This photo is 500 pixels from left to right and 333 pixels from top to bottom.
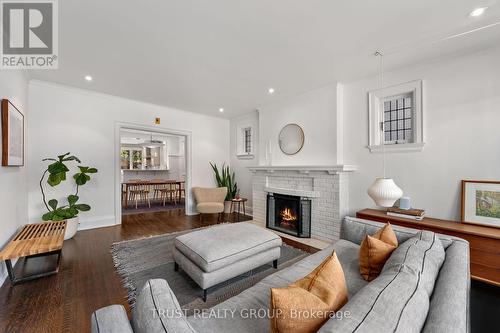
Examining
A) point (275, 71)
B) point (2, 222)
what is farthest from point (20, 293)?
point (275, 71)

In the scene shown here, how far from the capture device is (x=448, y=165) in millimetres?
2656

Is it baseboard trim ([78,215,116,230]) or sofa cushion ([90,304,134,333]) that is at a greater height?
sofa cushion ([90,304,134,333])

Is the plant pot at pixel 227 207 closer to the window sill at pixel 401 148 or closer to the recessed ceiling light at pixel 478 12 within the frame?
the window sill at pixel 401 148

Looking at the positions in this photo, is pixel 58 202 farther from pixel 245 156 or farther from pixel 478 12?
pixel 478 12

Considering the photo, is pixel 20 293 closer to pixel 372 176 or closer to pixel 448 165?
pixel 372 176

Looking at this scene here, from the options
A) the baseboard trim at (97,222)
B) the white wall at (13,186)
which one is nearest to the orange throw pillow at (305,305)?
the white wall at (13,186)

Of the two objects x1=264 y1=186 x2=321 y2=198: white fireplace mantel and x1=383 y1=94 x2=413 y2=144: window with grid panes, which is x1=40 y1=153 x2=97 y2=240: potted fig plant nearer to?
x1=264 y1=186 x2=321 y2=198: white fireplace mantel

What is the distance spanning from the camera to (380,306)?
78cm

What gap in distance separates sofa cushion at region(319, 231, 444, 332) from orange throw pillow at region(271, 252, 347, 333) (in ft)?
0.37

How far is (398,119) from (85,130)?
550 centimetres

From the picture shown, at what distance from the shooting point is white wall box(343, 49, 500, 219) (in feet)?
7.92

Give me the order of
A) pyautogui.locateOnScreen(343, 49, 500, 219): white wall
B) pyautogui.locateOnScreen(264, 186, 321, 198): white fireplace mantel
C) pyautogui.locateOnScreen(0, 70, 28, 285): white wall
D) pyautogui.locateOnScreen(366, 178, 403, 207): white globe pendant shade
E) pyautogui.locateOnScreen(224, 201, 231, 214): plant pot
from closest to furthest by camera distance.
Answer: pyautogui.locateOnScreen(366, 178, 403, 207): white globe pendant shade
pyautogui.locateOnScreen(0, 70, 28, 285): white wall
pyautogui.locateOnScreen(343, 49, 500, 219): white wall
pyautogui.locateOnScreen(264, 186, 321, 198): white fireplace mantel
pyautogui.locateOnScreen(224, 201, 231, 214): plant pot

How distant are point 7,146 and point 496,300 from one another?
4.99m

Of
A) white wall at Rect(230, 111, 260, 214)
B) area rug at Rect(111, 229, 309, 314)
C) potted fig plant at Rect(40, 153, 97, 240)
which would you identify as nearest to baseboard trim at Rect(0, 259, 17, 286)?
area rug at Rect(111, 229, 309, 314)
